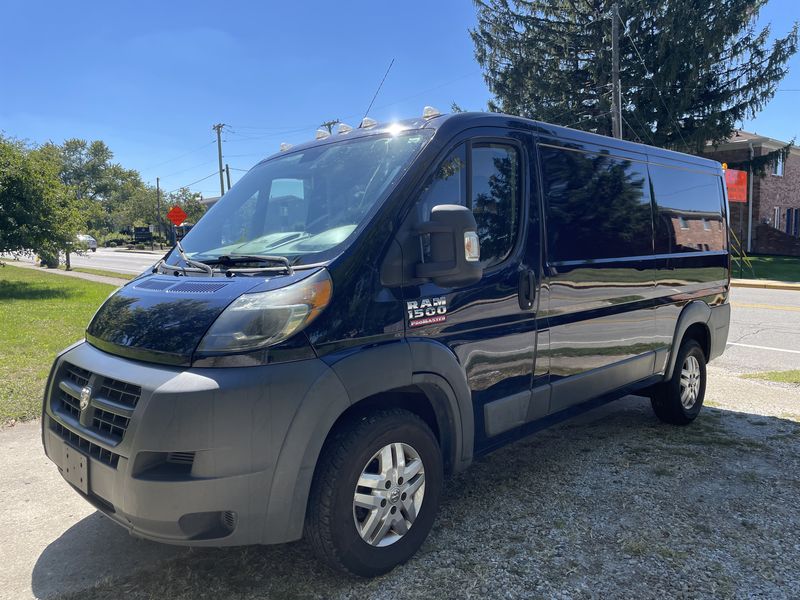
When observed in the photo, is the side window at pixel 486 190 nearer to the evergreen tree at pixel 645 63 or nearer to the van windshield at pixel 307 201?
the van windshield at pixel 307 201

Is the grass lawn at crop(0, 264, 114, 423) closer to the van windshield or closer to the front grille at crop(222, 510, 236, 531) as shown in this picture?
the van windshield

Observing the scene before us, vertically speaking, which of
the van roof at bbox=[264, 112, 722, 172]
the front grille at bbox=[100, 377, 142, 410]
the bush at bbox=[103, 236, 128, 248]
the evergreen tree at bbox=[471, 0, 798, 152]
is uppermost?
the evergreen tree at bbox=[471, 0, 798, 152]

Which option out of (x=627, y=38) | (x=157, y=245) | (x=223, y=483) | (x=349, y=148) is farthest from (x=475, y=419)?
(x=157, y=245)

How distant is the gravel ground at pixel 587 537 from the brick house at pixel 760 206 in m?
26.2

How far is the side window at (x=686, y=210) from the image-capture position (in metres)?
4.64

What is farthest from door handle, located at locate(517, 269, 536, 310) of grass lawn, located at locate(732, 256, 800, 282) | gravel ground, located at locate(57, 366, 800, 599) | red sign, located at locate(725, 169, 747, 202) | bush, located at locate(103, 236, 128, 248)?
bush, located at locate(103, 236, 128, 248)

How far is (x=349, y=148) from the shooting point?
11.0ft

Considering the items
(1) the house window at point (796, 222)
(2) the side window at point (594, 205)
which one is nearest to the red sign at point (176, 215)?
(2) the side window at point (594, 205)

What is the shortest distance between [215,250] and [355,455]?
55.5 inches

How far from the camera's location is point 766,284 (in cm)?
1748

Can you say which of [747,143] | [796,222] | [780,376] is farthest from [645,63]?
[780,376]

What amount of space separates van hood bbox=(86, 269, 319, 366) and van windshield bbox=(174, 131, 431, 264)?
26cm

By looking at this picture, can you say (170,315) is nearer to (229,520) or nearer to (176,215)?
(229,520)

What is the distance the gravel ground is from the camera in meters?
2.75
